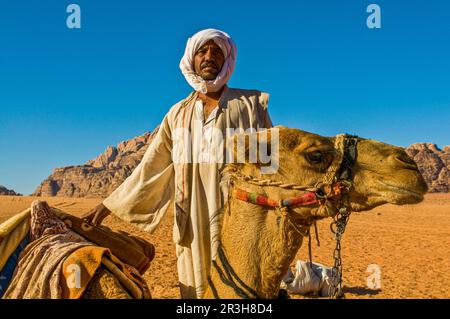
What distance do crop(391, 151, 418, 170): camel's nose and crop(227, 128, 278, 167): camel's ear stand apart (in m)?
0.64

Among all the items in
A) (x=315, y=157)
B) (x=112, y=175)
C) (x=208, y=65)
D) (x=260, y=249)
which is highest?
(x=112, y=175)

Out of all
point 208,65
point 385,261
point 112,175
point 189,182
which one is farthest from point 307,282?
point 112,175

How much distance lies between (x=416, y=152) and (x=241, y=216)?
119397 millimetres

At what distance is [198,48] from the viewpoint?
12.8ft

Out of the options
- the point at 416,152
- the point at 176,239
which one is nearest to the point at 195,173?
the point at 176,239

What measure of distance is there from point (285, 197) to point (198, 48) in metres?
1.81

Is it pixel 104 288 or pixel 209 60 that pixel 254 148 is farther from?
pixel 209 60

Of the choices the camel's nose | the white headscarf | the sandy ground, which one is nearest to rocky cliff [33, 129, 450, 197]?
the sandy ground

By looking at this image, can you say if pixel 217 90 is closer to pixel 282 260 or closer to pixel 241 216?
pixel 241 216

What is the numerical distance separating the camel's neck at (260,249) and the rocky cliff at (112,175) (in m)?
94.0

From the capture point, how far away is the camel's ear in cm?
256

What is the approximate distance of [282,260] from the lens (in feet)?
8.25

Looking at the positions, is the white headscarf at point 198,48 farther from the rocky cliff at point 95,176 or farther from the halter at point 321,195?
the rocky cliff at point 95,176

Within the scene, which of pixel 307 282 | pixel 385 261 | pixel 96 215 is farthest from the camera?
pixel 385 261
